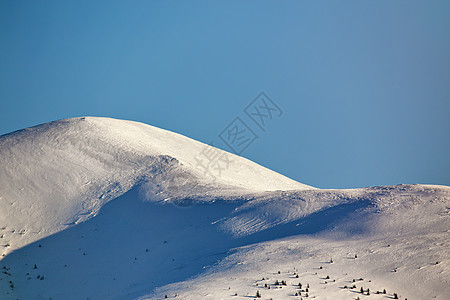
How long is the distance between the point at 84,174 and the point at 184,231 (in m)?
12.5

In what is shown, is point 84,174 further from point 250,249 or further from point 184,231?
point 250,249

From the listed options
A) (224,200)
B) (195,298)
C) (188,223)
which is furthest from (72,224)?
(195,298)

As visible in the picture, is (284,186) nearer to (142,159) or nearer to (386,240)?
(142,159)

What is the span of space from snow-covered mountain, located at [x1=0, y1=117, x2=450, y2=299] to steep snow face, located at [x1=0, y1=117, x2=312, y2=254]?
4.6 inches

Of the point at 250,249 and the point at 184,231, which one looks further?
the point at 184,231

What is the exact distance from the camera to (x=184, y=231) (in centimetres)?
2683

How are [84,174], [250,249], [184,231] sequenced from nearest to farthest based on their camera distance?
[250,249], [184,231], [84,174]

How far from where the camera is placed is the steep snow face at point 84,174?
30.6m

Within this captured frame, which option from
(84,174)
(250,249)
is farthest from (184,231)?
(84,174)

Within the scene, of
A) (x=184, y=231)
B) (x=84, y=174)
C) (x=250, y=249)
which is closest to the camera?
(x=250, y=249)

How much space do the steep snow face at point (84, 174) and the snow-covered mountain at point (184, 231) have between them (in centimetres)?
12

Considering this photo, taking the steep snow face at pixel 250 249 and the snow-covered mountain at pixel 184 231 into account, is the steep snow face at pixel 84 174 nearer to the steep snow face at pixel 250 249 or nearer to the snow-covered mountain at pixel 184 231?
the snow-covered mountain at pixel 184 231

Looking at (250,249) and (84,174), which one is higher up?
(84,174)

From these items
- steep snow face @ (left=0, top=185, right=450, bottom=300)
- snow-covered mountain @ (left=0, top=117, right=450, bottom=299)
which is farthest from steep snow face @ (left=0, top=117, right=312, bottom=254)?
steep snow face @ (left=0, top=185, right=450, bottom=300)
